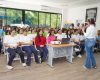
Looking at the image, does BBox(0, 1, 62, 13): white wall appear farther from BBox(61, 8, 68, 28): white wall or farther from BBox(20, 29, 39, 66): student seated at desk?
BBox(20, 29, 39, 66): student seated at desk

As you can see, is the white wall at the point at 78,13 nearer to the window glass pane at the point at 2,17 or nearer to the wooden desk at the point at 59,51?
the wooden desk at the point at 59,51

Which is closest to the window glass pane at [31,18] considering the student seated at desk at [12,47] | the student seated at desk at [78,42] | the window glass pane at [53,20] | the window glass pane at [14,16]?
the window glass pane at [14,16]

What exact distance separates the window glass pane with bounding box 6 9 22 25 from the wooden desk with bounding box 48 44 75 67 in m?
5.47

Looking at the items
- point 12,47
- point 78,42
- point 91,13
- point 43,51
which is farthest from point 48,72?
point 91,13

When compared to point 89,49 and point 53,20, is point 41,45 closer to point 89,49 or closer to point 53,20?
point 89,49

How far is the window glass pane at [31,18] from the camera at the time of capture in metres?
9.27

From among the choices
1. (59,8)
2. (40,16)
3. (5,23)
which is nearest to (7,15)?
(5,23)

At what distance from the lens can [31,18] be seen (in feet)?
31.1

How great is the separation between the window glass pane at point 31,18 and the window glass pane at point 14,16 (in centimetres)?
50

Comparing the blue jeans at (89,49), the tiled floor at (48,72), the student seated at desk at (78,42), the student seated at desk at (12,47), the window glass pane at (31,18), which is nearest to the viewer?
the tiled floor at (48,72)

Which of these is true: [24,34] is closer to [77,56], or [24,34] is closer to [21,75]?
[21,75]

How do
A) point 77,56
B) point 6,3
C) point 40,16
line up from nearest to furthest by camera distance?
point 77,56 → point 6,3 → point 40,16

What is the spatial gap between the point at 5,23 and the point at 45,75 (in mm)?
6247

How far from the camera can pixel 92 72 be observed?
371 cm
